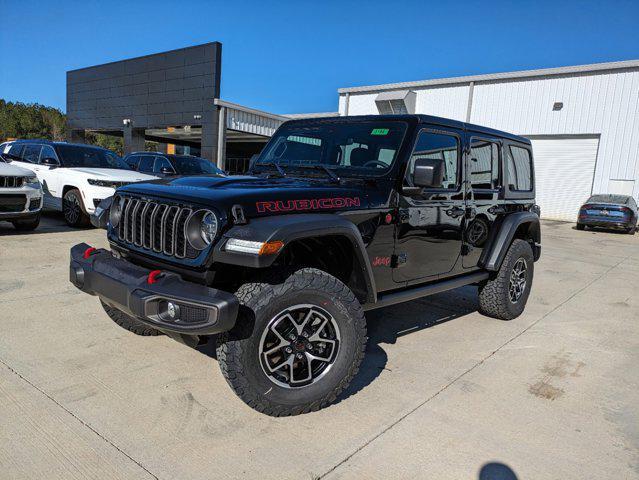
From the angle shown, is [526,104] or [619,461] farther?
[526,104]

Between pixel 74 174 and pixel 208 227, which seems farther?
pixel 74 174

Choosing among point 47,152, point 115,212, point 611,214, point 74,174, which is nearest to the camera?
point 115,212

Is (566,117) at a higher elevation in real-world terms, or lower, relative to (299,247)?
higher

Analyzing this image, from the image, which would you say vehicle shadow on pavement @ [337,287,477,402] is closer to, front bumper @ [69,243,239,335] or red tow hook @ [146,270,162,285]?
front bumper @ [69,243,239,335]

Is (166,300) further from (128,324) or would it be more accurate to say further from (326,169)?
(326,169)

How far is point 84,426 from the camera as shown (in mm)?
2506

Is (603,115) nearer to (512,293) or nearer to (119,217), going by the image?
(512,293)

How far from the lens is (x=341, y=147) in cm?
363

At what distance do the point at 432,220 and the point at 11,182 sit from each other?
695 centimetres

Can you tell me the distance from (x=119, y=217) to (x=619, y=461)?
10.9ft

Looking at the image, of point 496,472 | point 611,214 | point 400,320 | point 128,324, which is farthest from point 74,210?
point 611,214

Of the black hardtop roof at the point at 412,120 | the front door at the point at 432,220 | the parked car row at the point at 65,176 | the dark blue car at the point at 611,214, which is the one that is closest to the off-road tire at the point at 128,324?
the front door at the point at 432,220

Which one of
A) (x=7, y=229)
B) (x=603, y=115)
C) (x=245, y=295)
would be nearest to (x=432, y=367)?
(x=245, y=295)

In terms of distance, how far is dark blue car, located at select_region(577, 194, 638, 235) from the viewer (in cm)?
1564
